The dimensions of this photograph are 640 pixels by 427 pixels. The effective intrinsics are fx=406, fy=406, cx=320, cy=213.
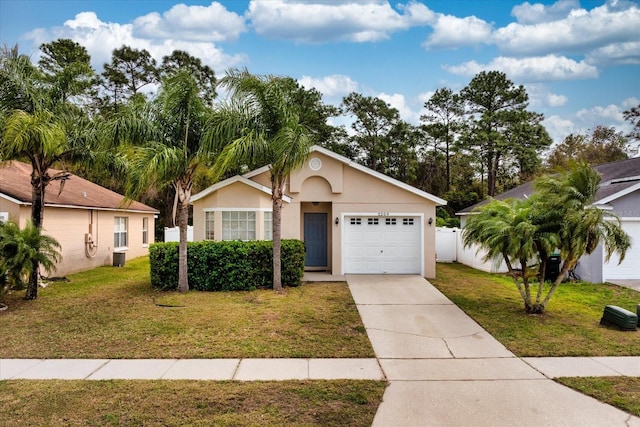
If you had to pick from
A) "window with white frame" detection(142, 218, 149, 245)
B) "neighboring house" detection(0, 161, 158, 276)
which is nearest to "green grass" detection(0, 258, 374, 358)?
"neighboring house" detection(0, 161, 158, 276)

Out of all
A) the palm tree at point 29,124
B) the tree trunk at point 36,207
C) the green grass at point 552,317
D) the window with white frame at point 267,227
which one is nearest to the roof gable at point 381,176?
the window with white frame at point 267,227

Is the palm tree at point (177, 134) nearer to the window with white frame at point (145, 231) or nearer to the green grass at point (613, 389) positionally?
the green grass at point (613, 389)

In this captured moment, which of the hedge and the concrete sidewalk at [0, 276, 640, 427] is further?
the hedge

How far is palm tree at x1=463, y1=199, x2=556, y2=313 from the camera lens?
8.82m

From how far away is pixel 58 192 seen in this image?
52.3ft

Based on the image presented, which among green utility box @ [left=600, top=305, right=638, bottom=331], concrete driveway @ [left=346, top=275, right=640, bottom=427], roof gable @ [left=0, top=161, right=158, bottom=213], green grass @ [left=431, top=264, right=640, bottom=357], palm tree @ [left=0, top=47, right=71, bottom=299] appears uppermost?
palm tree @ [left=0, top=47, right=71, bottom=299]

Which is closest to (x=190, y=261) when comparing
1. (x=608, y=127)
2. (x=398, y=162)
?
(x=398, y=162)

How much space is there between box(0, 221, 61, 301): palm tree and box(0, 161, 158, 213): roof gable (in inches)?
86.8

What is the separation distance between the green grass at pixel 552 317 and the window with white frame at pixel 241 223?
257 inches

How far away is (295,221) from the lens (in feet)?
47.8

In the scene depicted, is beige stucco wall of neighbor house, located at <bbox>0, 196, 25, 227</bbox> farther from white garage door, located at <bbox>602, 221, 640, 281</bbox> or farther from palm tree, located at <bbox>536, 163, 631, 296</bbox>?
white garage door, located at <bbox>602, 221, 640, 281</bbox>

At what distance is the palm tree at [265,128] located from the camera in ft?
36.4

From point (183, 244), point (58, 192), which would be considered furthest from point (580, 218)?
point (58, 192)

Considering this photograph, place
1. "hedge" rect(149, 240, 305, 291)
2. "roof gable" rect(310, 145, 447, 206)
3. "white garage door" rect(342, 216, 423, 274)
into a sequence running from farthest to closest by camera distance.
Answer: "white garage door" rect(342, 216, 423, 274), "roof gable" rect(310, 145, 447, 206), "hedge" rect(149, 240, 305, 291)
